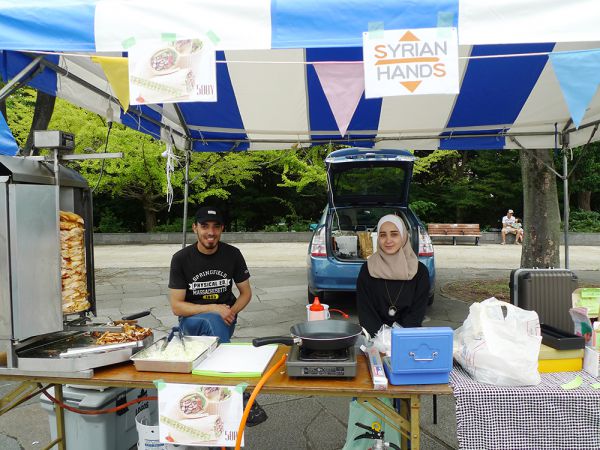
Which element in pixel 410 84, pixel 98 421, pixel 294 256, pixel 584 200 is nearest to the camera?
pixel 410 84

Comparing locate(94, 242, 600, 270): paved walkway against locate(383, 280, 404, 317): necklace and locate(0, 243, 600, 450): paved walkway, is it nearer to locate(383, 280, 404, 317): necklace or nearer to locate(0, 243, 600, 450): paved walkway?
locate(0, 243, 600, 450): paved walkway

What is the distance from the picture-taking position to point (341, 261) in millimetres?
5633

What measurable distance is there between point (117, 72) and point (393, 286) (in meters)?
2.10

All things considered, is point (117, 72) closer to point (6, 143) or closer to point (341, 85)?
point (6, 143)

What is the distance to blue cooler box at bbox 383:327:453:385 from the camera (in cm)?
184

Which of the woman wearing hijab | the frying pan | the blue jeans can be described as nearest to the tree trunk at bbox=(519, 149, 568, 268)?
the woman wearing hijab

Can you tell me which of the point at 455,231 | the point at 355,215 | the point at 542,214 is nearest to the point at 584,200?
the point at 455,231

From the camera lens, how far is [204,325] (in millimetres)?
2961

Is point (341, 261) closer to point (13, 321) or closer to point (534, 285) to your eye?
point (534, 285)

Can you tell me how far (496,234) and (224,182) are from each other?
10.9 metres

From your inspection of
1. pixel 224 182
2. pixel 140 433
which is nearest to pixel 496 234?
pixel 224 182

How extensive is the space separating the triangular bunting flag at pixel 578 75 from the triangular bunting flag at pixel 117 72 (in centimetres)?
205

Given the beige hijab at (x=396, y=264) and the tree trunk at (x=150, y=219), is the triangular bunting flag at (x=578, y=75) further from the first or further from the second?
the tree trunk at (x=150, y=219)

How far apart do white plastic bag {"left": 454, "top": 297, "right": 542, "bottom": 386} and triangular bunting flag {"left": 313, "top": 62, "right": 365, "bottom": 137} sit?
1.27 meters
